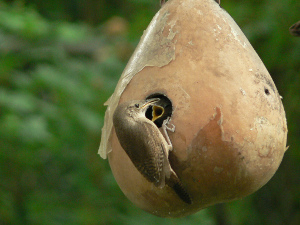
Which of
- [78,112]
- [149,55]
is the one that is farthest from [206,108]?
[78,112]

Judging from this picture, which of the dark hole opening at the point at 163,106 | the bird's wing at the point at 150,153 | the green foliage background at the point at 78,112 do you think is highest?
the dark hole opening at the point at 163,106

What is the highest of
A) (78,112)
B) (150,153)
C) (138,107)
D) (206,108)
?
(206,108)

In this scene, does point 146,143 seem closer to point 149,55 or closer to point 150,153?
point 150,153

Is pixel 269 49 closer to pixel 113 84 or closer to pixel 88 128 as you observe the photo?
pixel 113 84

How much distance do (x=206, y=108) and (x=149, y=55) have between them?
0.51 m

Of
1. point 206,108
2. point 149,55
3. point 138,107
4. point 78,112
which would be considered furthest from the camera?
point 78,112

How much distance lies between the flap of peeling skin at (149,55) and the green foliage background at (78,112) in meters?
1.40

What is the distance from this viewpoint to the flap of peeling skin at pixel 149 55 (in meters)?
3.14

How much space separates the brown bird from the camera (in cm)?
283

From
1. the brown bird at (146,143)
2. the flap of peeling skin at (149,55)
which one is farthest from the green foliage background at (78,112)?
the brown bird at (146,143)

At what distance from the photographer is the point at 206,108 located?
9.56 ft

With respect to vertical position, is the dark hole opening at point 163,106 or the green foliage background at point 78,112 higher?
the dark hole opening at point 163,106

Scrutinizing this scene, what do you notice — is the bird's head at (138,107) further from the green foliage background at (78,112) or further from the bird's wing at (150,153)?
the green foliage background at (78,112)

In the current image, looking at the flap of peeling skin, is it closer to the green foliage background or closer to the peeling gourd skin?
the peeling gourd skin
